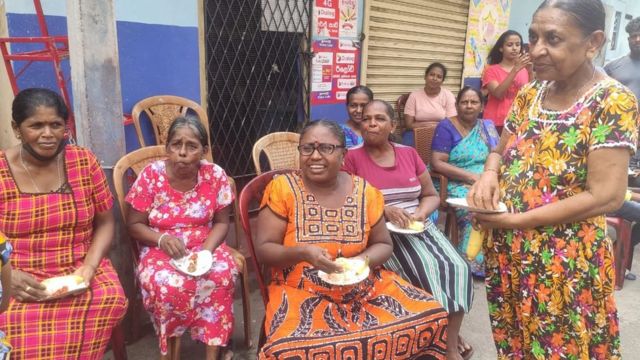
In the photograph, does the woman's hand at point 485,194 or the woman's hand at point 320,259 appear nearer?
the woman's hand at point 485,194

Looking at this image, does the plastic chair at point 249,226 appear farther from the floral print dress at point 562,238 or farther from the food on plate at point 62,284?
the floral print dress at point 562,238

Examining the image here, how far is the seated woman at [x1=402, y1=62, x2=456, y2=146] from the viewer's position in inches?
197

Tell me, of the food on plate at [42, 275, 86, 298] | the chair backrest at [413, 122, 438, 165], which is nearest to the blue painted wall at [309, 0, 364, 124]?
the chair backrest at [413, 122, 438, 165]

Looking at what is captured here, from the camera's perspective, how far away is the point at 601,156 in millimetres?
1462

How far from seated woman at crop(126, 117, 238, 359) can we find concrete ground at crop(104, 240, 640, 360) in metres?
0.42

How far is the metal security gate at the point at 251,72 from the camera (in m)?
4.00

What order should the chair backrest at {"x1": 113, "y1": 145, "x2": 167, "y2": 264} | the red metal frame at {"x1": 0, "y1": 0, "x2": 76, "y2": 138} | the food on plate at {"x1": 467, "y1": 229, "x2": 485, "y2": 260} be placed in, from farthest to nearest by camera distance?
the red metal frame at {"x1": 0, "y1": 0, "x2": 76, "y2": 138} → the chair backrest at {"x1": 113, "y1": 145, "x2": 167, "y2": 264} → the food on plate at {"x1": 467, "y1": 229, "x2": 485, "y2": 260}

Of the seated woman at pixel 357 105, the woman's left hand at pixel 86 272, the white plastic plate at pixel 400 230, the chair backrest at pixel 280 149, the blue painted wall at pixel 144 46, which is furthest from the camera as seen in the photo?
the seated woman at pixel 357 105

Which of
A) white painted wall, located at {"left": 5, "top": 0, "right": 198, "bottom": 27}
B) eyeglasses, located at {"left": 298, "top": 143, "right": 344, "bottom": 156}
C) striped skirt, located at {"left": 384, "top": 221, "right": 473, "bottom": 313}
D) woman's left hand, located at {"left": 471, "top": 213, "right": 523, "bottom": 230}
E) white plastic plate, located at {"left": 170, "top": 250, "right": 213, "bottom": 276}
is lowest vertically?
striped skirt, located at {"left": 384, "top": 221, "right": 473, "bottom": 313}

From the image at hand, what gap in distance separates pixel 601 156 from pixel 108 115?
211 cm

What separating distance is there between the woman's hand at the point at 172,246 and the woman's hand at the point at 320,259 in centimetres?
68

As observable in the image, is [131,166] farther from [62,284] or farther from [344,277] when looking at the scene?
[344,277]

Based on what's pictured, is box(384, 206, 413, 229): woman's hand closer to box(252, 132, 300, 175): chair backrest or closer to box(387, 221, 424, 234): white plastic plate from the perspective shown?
box(387, 221, 424, 234): white plastic plate

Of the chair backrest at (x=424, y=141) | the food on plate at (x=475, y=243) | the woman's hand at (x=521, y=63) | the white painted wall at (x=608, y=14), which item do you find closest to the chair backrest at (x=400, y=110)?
the chair backrest at (x=424, y=141)
